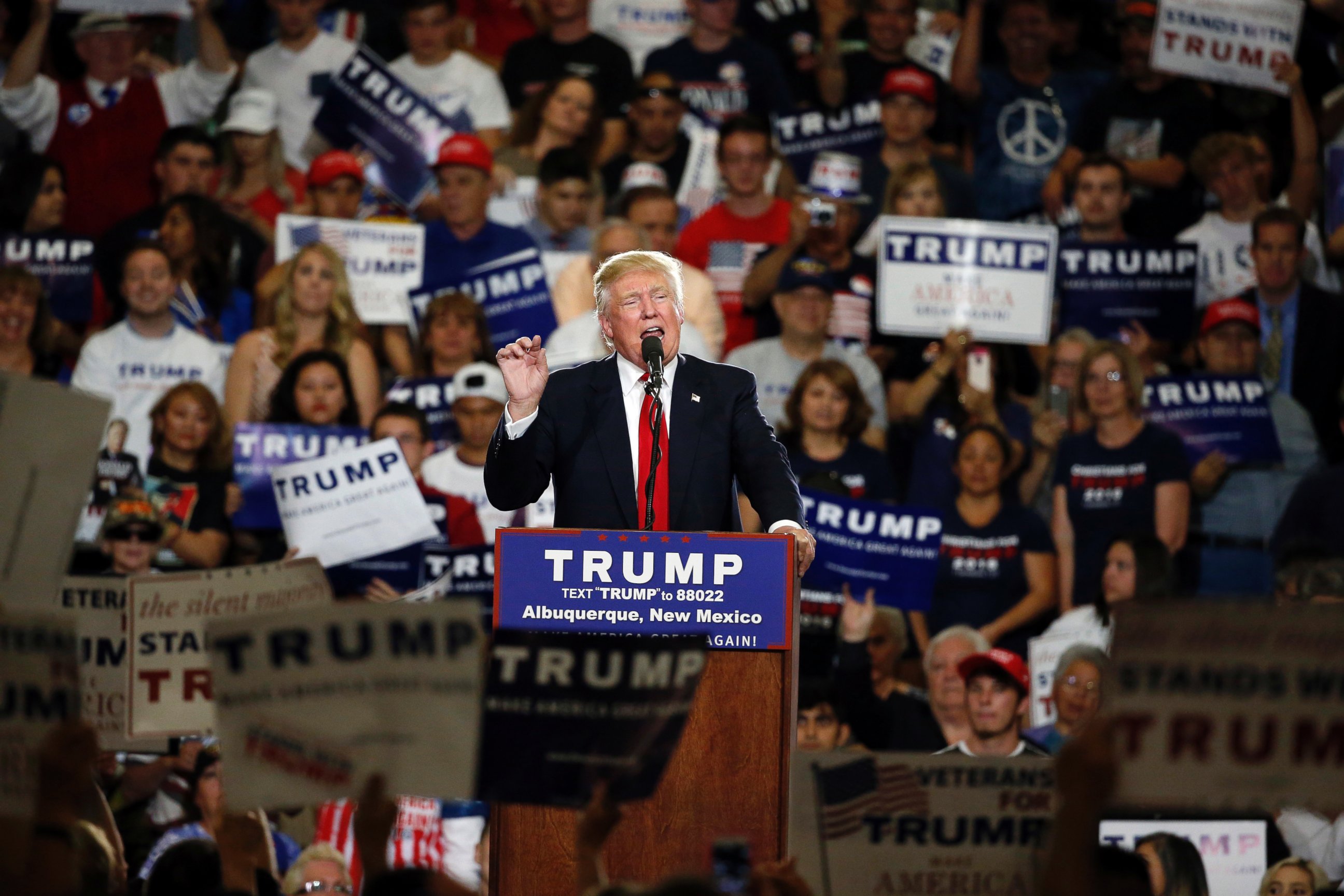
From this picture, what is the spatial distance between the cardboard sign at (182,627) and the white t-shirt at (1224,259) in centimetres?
509

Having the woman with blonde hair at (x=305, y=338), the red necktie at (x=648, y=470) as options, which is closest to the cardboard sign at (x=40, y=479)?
the red necktie at (x=648, y=470)

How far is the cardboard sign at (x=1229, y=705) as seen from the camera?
3.17 m

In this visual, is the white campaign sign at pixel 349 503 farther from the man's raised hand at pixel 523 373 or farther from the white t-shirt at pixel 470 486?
the man's raised hand at pixel 523 373

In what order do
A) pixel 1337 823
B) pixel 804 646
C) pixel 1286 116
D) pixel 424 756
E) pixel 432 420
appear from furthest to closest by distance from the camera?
pixel 1286 116, pixel 432 420, pixel 804 646, pixel 1337 823, pixel 424 756

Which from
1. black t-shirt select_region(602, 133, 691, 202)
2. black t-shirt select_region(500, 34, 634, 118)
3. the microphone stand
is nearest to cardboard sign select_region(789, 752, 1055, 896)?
the microphone stand

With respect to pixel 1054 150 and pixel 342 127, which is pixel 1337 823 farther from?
pixel 342 127

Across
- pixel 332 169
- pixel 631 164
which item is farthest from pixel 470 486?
pixel 631 164

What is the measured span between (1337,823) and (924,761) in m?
3.28

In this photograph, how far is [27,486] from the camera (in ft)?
11.3

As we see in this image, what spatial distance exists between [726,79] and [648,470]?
17.9ft

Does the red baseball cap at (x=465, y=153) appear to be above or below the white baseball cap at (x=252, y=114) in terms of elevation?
below

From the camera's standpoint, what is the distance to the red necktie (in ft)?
14.7

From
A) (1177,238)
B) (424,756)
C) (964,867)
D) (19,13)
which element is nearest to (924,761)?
(964,867)

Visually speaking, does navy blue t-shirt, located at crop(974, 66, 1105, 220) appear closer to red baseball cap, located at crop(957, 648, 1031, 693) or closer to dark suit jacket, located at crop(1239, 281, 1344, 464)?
dark suit jacket, located at crop(1239, 281, 1344, 464)
